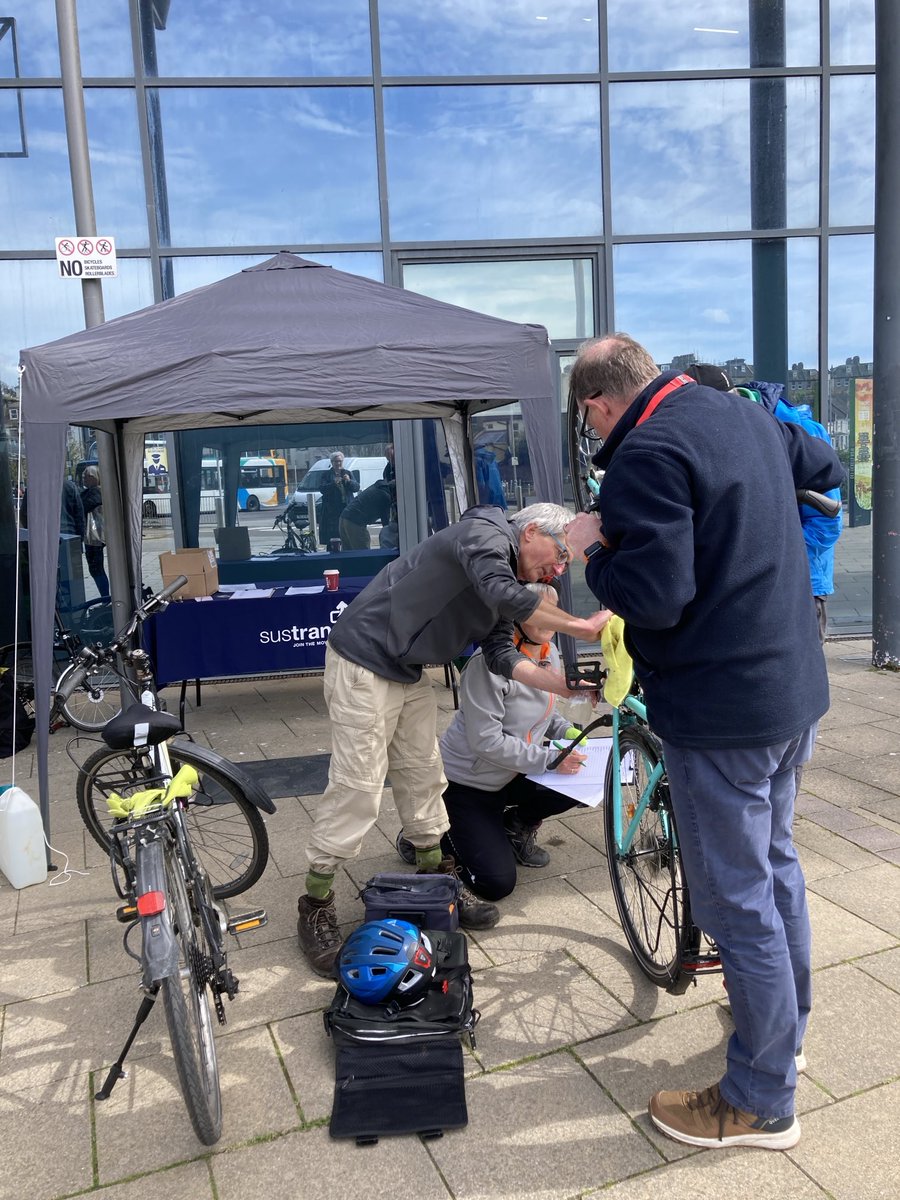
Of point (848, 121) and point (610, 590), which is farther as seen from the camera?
point (848, 121)

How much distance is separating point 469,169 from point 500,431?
2245mm

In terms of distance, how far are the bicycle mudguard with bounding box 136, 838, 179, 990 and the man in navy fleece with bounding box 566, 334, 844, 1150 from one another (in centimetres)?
127

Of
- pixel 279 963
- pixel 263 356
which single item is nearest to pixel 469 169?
pixel 263 356

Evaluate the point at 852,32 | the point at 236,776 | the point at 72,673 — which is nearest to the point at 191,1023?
the point at 236,776

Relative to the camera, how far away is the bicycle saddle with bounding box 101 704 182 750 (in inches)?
112

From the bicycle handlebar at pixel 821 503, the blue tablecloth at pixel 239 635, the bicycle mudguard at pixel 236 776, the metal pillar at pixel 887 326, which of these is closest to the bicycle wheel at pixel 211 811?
the bicycle mudguard at pixel 236 776

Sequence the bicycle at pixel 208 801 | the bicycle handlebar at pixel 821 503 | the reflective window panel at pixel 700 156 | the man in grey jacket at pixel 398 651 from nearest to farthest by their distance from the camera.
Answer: the bicycle handlebar at pixel 821 503 < the man in grey jacket at pixel 398 651 < the bicycle at pixel 208 801 < the reflective window panel at pixel 700 156

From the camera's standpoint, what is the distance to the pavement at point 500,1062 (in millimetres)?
2318

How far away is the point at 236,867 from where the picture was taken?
12.7 ft

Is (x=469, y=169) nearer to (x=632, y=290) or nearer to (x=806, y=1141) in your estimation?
(x=632, y=290)

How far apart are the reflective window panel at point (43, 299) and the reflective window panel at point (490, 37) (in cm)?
278

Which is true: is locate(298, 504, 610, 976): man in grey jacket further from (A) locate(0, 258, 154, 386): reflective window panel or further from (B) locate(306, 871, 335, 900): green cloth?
(A) locate(0, 258, 154, 386): reflective window panel

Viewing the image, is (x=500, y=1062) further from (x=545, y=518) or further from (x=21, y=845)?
(x=21, y=845)

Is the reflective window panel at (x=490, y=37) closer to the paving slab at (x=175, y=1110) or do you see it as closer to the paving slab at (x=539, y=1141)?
the paving slab at (x=175, y=1110)
